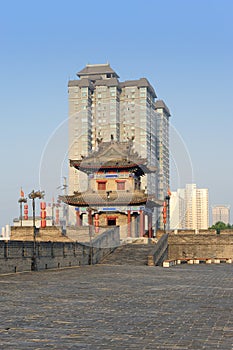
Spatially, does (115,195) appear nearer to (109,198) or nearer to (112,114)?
(109,198)

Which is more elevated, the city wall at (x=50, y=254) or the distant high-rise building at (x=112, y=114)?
the distant high-rise building at (x=112, y=114)

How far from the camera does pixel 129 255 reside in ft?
136

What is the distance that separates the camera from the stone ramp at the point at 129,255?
129 ft

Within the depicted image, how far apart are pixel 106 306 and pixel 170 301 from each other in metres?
2.26

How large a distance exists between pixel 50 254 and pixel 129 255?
10.9 meters

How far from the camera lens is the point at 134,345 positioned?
8.65 m

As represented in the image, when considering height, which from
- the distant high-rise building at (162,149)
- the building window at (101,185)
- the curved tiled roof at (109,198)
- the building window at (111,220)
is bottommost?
the building window at (111,220)

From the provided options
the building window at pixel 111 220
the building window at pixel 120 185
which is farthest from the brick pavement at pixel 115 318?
the building window at pixel 120 185

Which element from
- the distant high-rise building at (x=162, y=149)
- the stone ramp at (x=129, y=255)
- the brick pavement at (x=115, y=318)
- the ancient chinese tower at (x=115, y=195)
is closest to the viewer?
the brick pavement at (x=115, y=318)

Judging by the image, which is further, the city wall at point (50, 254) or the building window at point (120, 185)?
the building window at point (120, 185)

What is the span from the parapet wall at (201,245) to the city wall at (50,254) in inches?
452

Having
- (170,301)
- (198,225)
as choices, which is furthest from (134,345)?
(198,225)

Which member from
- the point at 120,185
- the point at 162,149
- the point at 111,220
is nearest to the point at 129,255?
the point at 111,220

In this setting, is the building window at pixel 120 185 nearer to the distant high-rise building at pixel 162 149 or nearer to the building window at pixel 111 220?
the building window at pixel 111 220
